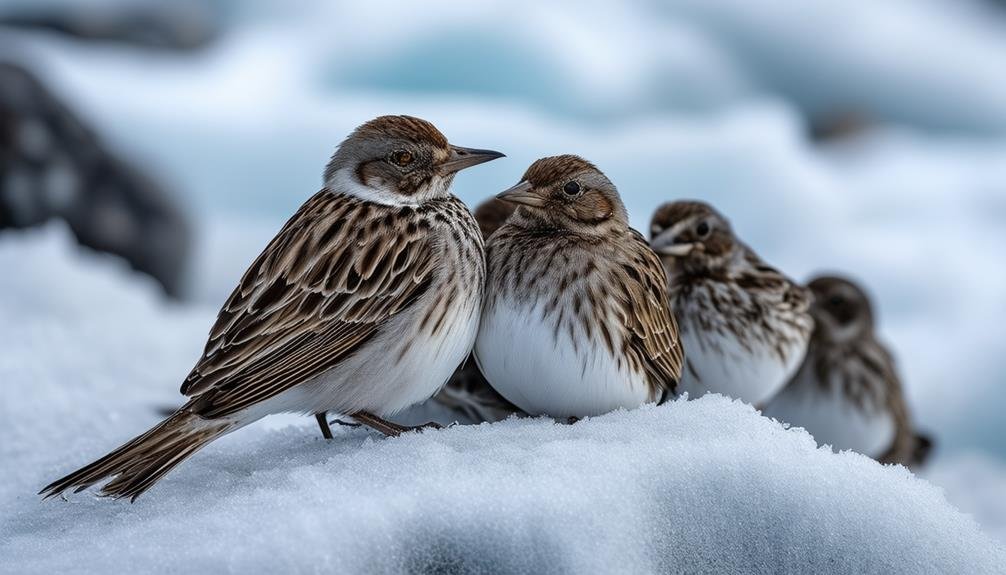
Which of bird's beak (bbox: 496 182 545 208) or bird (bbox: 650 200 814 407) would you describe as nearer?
bird's beak (bbox: 496 182 545 208)

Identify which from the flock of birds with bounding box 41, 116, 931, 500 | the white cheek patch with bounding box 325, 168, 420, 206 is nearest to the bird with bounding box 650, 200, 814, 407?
the flock of birds with bounding box 41, 116, 931, 500

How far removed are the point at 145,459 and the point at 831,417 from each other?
3.53m

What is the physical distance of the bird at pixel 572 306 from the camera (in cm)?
318

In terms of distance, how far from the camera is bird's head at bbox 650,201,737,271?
4234 mm

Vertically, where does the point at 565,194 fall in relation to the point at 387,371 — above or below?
above

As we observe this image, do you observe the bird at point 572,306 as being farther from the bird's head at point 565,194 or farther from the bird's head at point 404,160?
the bird's head at point 404,160

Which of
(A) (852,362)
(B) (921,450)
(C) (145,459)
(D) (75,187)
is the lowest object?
(B) (921,450)

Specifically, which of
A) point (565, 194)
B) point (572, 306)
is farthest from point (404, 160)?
point (572, 306)

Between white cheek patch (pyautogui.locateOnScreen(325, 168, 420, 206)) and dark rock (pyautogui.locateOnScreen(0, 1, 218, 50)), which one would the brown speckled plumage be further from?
dark rock (pyautogui.locateOnScreen(0, 1, 218, 50))

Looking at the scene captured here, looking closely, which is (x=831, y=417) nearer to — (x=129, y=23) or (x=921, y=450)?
(x=921, y=450)

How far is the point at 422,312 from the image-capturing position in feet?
10.2

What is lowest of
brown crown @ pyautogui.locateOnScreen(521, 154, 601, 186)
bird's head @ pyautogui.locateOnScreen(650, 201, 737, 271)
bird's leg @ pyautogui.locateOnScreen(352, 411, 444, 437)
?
bird's leg @ pyautogui.locateOnScreen(352, 411, 444, 437)

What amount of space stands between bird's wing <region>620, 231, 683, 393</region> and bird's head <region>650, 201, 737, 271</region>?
0.58 metres

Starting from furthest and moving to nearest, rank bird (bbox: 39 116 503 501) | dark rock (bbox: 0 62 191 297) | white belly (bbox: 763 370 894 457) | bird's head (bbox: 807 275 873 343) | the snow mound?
1. dark rock (bbox: 0 62 191 297)
2. bird's head (bbox: 807 275 873 343)
3. white belly (bbox: 763 370 894 457)
4. bird (bbox: 39 116 503 501)
5. the snow mound
